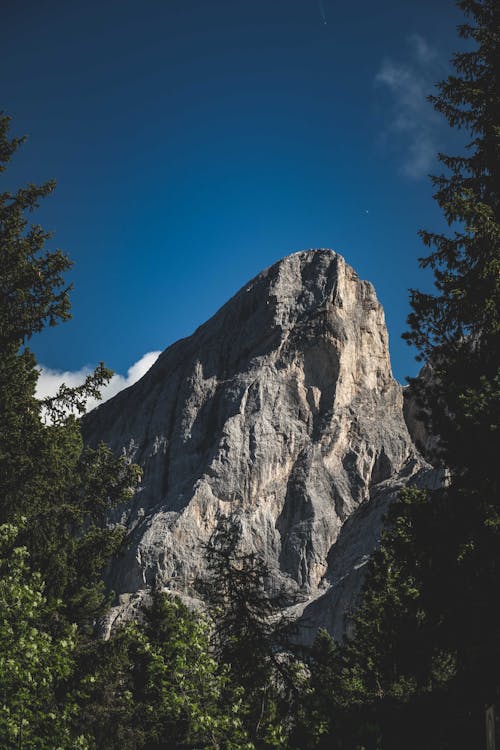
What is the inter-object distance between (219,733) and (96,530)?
25.5 ft

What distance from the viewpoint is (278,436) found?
92.5 m

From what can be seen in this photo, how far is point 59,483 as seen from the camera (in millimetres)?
13109

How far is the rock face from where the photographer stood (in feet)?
261

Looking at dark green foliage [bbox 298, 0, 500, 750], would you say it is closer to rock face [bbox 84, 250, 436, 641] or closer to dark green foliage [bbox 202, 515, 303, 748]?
dark green foliage [bbox 202, 515, 303, 748]

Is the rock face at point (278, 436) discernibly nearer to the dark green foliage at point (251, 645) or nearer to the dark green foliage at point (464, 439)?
the dark green foliage at point (251, 645)

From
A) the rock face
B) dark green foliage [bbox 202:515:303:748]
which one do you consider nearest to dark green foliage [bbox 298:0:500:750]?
dark green foliage [bbox 202:515:303:748]

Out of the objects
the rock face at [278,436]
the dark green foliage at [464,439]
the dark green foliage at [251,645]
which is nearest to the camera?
the dark green foliage at [464,439]

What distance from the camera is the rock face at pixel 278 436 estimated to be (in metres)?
79.4

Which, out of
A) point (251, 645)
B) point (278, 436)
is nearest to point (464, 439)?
point (251, 645)

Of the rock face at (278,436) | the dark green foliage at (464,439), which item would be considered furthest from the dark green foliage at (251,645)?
the rock face at (278,436)

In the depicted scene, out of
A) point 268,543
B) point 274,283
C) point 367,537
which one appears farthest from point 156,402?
point 367,537

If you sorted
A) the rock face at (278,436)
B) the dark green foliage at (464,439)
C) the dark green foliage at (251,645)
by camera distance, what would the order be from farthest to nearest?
1. the rock face at (278,436)
2. the dark green foliage at (251,645)
3. the dark green foliage at (464,439)

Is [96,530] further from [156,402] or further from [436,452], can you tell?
[156,402]

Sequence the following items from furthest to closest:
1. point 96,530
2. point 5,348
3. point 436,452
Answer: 1. point 96,530
2. point 5,348
3. point 436,452
